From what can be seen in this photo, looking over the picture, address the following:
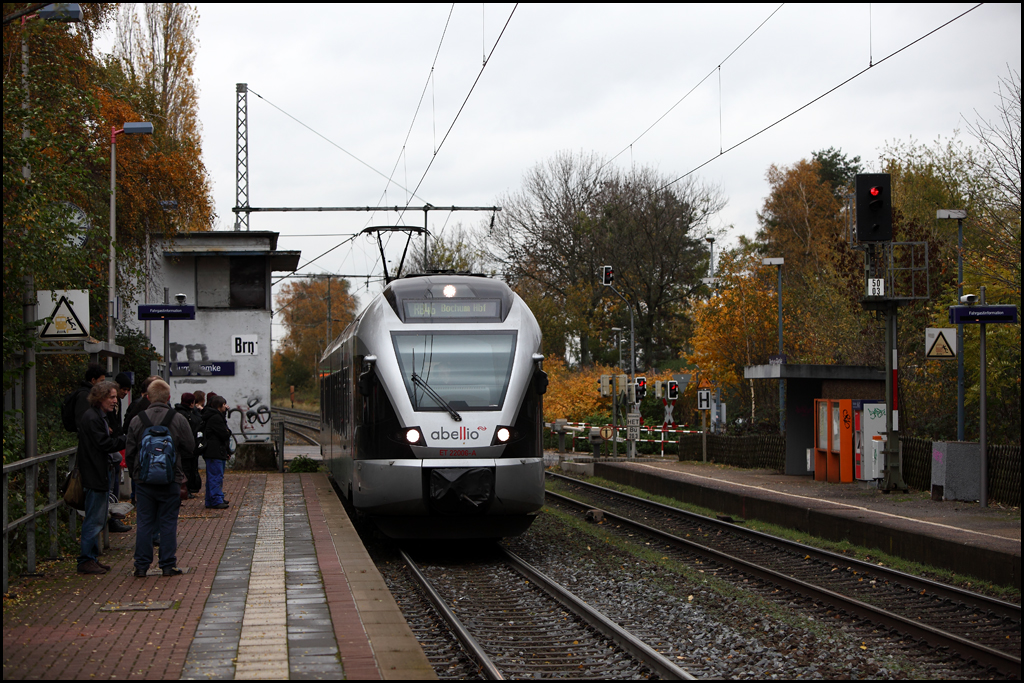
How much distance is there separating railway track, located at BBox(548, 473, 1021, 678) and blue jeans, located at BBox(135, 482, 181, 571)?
598cm

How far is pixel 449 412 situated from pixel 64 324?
4254 mm

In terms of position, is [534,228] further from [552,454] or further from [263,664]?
[263,664]

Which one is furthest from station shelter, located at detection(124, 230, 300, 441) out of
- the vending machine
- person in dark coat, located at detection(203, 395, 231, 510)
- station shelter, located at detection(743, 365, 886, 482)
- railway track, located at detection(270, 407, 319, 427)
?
railway track, located at detection(270, 407, 319, 427)

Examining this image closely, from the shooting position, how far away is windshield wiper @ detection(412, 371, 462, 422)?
472 inches

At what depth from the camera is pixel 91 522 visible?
938 centimetres

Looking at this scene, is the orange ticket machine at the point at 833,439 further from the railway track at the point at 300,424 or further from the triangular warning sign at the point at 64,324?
the railway track at the point at 300,424

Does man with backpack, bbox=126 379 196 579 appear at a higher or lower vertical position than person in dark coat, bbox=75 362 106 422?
lower

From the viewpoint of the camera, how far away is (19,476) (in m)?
12.2

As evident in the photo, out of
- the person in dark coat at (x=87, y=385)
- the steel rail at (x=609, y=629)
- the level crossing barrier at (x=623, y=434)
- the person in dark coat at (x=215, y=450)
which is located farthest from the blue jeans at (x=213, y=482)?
the level crossing barrier at (x=623, y=434)

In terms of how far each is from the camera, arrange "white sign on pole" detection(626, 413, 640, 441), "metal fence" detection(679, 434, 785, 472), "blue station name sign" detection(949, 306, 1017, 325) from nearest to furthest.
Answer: "blue station name sign" detection(949, 306, 1017, 325), "metal fence" detection(679, 434, 785, 472), "white sign on pole" detection(626, 413, 640, 441)

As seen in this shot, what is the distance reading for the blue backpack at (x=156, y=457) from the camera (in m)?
9.22

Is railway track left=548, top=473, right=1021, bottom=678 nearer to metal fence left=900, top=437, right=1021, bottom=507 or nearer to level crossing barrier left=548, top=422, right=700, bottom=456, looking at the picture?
metal fence left=900, top=437, right=1021, bottom=507

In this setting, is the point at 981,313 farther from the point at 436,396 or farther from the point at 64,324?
the point at 64,324

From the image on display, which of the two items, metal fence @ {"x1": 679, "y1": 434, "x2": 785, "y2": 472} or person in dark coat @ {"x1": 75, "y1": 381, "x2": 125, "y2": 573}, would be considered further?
metal fence @ {"x1": 679, "y1": 434, "x2": 785, "y2": 472}
